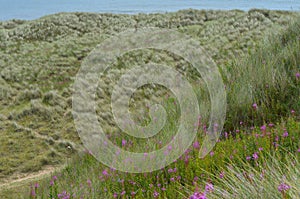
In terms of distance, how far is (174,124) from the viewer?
20.2 feet

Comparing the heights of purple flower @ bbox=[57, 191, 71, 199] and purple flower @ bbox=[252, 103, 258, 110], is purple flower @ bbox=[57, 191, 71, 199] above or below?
below

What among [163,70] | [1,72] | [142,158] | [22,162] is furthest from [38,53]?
[142,158]

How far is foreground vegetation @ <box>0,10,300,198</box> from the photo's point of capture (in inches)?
150

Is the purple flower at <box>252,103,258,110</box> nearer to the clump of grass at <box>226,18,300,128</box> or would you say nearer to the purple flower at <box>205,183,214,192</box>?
the clump of grass at <box>226,18,300,128</box>

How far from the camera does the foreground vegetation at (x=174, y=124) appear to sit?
3.80 metres

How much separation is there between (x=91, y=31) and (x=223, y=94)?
Result: 89.4 ft

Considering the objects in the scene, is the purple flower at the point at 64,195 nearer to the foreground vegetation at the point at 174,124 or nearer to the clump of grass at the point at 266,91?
the foreground vegetation at the point at 174,124

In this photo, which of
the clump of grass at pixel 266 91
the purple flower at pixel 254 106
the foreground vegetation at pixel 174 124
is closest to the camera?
the foreground vegetation at pixel 174 124

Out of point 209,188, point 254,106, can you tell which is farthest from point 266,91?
point 209,188

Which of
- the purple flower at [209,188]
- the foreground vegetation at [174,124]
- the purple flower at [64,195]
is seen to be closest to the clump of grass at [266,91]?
the foreground vegetation at [174,124]

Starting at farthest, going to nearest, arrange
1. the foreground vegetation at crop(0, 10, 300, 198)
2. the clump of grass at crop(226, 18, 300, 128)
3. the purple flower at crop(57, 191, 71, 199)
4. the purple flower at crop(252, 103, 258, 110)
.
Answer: the clump of grass at crop(226, 18, 300, 128) → the purple flower at crop(252, 103, 258, 110) → the purple flower at crop(57, 191, 71, 199) → the foreground vegetation at crop(0, 10, 300, 198)

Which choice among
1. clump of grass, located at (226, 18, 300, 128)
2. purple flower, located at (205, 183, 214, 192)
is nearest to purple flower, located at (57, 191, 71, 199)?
purple flower, located at (205, 183, 214, 192)

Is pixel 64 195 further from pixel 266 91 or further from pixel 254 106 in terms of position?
pixel 266 91

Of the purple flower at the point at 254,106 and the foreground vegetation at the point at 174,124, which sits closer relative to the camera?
the foreground vegetation at the point at 174,124
